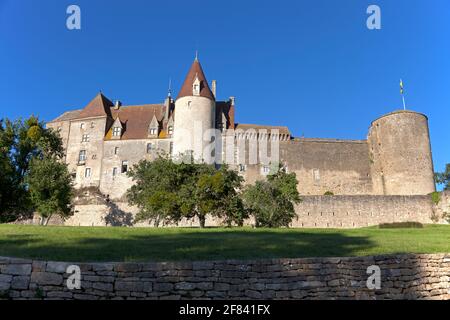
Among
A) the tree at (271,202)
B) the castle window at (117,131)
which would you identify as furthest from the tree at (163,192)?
the castle window at (117,131)

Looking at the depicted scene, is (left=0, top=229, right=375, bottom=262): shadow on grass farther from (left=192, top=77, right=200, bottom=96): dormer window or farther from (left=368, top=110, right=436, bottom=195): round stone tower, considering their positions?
(left=368, top=110, right=436, bottom=195): round stone tower

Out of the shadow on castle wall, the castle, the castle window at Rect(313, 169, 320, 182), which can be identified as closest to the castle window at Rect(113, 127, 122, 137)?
the castle

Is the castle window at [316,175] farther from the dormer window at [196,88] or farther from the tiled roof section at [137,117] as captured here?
the tiled roof section at [137,117]

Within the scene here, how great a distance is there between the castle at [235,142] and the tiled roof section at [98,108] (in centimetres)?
17

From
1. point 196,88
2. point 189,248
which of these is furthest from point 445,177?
point 189,248

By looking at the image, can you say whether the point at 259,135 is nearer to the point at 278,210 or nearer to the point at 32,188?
the point at 278,210

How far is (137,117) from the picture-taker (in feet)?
192

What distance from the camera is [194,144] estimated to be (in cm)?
5200

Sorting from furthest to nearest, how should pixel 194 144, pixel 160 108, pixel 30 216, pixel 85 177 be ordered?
pixel 160 108 → pixel 85 177 → pixel 194 144 → pixel 30 216

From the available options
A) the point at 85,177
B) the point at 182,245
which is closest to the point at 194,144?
the point at 85,177

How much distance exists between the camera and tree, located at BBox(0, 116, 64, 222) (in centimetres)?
3644

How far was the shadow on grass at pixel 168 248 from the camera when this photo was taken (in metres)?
12.4

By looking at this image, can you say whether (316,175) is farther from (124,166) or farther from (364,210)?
(124,166)

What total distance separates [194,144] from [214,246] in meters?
37.6
